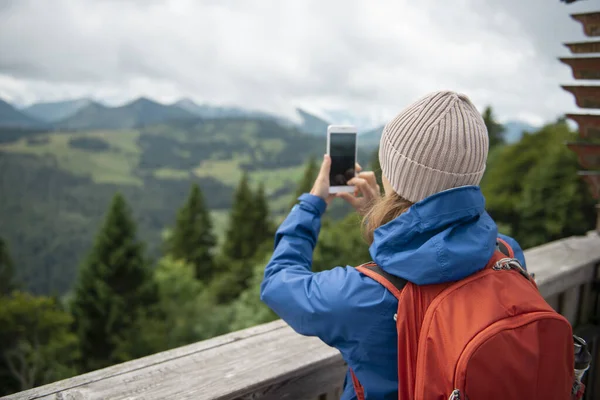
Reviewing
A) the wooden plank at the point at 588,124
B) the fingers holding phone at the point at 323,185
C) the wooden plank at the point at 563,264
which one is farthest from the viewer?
the wooden plank at the point at 588,124

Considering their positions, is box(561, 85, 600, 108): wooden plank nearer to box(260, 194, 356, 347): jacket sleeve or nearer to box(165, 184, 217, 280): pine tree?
box(260, 194, 356, 347): jacket sleeve

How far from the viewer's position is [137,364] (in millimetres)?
1714

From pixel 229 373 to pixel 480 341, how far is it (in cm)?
89

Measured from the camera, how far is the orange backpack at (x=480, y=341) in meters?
1.21

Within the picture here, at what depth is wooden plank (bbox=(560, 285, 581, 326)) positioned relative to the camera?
303 cm

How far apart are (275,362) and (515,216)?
34.3m

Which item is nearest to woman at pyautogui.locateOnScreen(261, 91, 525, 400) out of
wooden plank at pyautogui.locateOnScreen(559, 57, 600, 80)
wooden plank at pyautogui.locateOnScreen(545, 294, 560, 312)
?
wooden plank at pyautogui.locateOnScreen(545, 294, 560, 312)

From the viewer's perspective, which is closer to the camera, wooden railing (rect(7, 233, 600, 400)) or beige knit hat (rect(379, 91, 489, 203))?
beige knit hat (rect(379, 91, 489, 203))

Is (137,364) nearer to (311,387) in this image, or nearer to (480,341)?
(311,387)

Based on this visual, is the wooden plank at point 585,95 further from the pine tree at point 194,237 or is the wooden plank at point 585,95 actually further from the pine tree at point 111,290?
A: the pine tree at point 194,237

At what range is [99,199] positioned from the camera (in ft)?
493

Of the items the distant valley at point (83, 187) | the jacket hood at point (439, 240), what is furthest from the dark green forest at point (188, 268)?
the distant valley at point (83, 187)

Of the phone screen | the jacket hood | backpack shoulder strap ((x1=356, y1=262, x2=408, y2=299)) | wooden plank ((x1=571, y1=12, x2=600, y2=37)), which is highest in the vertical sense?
A: wooden plank ((x1=571, y1=12, x2=600, y2=37))

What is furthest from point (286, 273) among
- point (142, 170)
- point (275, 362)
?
point (142, 170)
